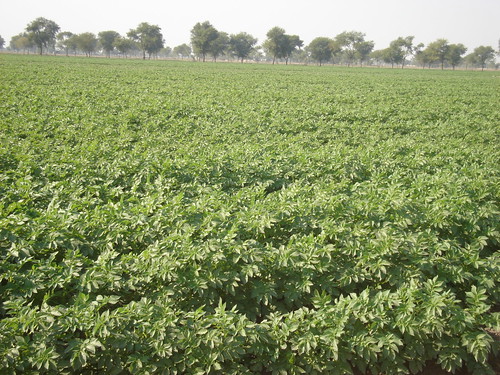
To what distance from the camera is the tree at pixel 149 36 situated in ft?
353

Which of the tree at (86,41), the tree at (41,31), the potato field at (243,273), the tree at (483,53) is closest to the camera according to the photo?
the potato field at (243,273)

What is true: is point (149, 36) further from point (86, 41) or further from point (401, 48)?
point (401, 48)

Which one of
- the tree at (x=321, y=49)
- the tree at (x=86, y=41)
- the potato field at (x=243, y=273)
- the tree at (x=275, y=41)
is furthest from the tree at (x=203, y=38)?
the potato field at (x=243, y=273)

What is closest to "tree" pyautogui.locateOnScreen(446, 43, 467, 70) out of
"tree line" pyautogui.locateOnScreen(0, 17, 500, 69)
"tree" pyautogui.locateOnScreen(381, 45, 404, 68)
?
"tree line" pyautogui.locateOnScreen(0, 17, 500, 69)

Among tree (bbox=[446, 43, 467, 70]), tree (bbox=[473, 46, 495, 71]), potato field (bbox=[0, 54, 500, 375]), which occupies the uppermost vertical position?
tree (bbox=[473, 46, 495, 71])

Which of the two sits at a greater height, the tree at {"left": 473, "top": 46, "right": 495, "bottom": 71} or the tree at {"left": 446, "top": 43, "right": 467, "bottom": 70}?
the tree at {"left": 473, "top": 46, "right": 495, "bottom": 71}

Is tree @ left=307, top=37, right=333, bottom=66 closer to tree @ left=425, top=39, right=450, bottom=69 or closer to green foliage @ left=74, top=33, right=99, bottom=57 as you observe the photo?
tree @ left=425, top=39, right=450, bottom=69

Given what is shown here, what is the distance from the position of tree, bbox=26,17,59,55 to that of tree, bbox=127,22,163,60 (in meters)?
25.4

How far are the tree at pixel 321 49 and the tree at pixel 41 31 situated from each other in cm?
8855

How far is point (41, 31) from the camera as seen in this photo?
106 metres

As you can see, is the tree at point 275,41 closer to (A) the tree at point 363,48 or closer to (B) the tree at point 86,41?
(A) the tree at point 363,48

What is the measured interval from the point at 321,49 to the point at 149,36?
58.5m

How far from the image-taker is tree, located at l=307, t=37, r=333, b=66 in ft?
354

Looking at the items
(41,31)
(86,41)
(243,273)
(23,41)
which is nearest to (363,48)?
(86,41)
